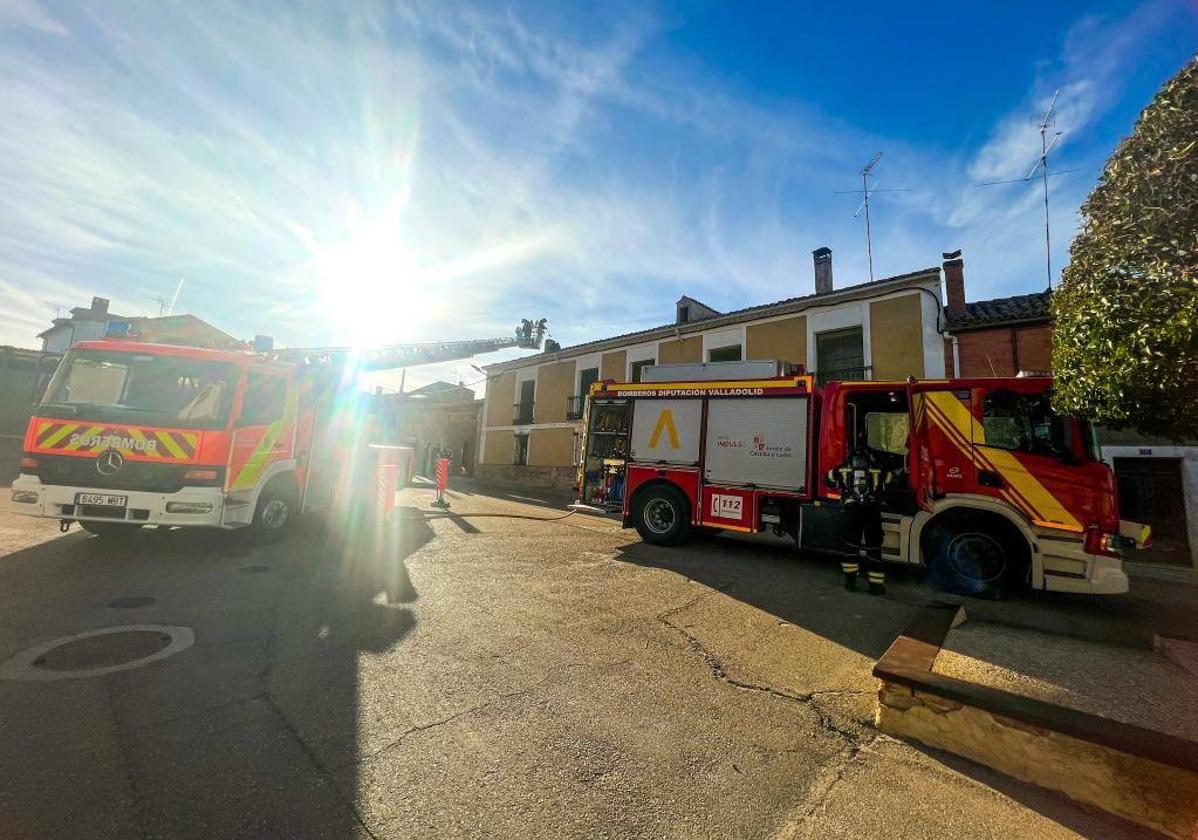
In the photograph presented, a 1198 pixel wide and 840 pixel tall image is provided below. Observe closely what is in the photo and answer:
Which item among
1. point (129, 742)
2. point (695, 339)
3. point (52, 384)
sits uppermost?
point (695, 339)

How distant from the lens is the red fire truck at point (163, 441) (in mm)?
5617

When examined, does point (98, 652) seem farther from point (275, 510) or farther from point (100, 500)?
point (275, 510)

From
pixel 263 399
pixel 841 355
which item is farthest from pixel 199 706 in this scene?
pixel 841 355

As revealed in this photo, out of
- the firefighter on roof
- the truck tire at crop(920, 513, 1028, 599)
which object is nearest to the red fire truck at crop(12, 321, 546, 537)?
the firefighter on roof

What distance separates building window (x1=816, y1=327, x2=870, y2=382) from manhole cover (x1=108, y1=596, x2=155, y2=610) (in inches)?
565

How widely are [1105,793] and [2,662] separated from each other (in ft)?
20.6

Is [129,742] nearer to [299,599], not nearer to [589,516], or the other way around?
[299,599]

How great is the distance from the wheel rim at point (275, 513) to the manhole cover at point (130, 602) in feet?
8.46

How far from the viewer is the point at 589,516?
40.4 feet

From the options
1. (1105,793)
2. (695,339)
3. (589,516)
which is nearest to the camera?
(1105,793)

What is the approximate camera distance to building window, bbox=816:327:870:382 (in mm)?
13375

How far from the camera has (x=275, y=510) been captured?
7.23 meters

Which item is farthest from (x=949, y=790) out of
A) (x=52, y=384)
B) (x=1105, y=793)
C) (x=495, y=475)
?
(x=495, y=475)

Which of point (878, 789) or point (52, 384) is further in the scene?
point (52, 384)
